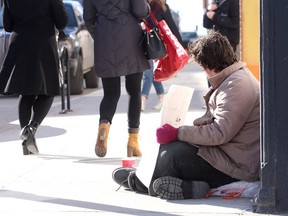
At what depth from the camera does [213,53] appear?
615 centimetres

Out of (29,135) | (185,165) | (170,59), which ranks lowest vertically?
(29,135)

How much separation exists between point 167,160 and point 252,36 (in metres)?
4.21

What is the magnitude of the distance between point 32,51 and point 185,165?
2.78 m

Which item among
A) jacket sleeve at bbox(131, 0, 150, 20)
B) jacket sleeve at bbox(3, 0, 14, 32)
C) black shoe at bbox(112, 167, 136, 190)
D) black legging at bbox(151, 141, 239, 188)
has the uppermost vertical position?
jacket sleeve at bbox(131, 0, 150, 20)

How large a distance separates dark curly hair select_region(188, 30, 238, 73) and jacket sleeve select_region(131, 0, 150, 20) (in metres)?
1.80

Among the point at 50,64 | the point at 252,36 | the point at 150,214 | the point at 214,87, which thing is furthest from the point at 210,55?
the point at 252,36

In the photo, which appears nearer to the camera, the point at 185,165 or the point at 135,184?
the point at 185,165

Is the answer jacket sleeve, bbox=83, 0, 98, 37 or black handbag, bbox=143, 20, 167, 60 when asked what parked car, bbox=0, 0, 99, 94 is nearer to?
jacket sleeve, bbox=83, 0, 98, 37

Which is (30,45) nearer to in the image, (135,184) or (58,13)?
(58,13)

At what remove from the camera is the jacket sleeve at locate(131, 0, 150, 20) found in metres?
7.95

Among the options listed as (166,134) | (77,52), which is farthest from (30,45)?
(77,52)

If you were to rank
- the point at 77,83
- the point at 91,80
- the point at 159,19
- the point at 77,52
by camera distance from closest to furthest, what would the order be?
the point at 159,19 → the point at 77,52 → the point at 77,83 → the point at 91,80

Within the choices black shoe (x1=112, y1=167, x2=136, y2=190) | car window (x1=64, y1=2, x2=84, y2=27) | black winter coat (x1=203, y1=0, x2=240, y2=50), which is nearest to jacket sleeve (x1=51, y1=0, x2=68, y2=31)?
black shoe (x1=112, y1=167, x2=136, y2=190)

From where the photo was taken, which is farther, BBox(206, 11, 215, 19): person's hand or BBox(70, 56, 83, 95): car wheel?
BBox(70, 56, 83, 95): car wheel
